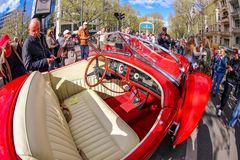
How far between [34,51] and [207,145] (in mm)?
3203

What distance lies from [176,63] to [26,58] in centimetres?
245

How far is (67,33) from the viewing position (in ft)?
25.6

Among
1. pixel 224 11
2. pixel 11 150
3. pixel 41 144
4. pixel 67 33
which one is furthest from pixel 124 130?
pixel 224 11

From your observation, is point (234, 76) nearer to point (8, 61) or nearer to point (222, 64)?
point (222, 64)

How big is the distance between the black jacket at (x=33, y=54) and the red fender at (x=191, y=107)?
2279 mm

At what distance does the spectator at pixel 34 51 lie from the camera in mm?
3771

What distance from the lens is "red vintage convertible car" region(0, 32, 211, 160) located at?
75.9 inches

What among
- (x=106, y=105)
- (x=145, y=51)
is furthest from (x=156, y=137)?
(x=145, y=51)

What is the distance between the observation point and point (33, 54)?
388 cm

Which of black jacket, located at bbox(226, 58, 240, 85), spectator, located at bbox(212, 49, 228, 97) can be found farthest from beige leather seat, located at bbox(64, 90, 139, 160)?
spectator, located at bbox(212, 49, 228, 97)

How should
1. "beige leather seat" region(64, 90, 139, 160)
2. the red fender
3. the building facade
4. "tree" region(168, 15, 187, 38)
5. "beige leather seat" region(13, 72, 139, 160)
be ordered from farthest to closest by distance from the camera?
"tree" region(168, 15, 187, 38)
the building facade
the red fender
"beige leather seat" region(64, 90, 139, 160)
"beige leather seat" region(13, 72, 139, 160)

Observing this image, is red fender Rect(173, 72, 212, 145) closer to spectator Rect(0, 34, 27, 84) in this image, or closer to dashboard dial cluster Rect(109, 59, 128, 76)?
dashboard dial cluster Rect(109, 59, 128, 76)

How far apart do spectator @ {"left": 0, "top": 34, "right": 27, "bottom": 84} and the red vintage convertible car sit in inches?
45.1

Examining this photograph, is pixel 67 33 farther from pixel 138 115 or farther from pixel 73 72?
pixel 138 115
